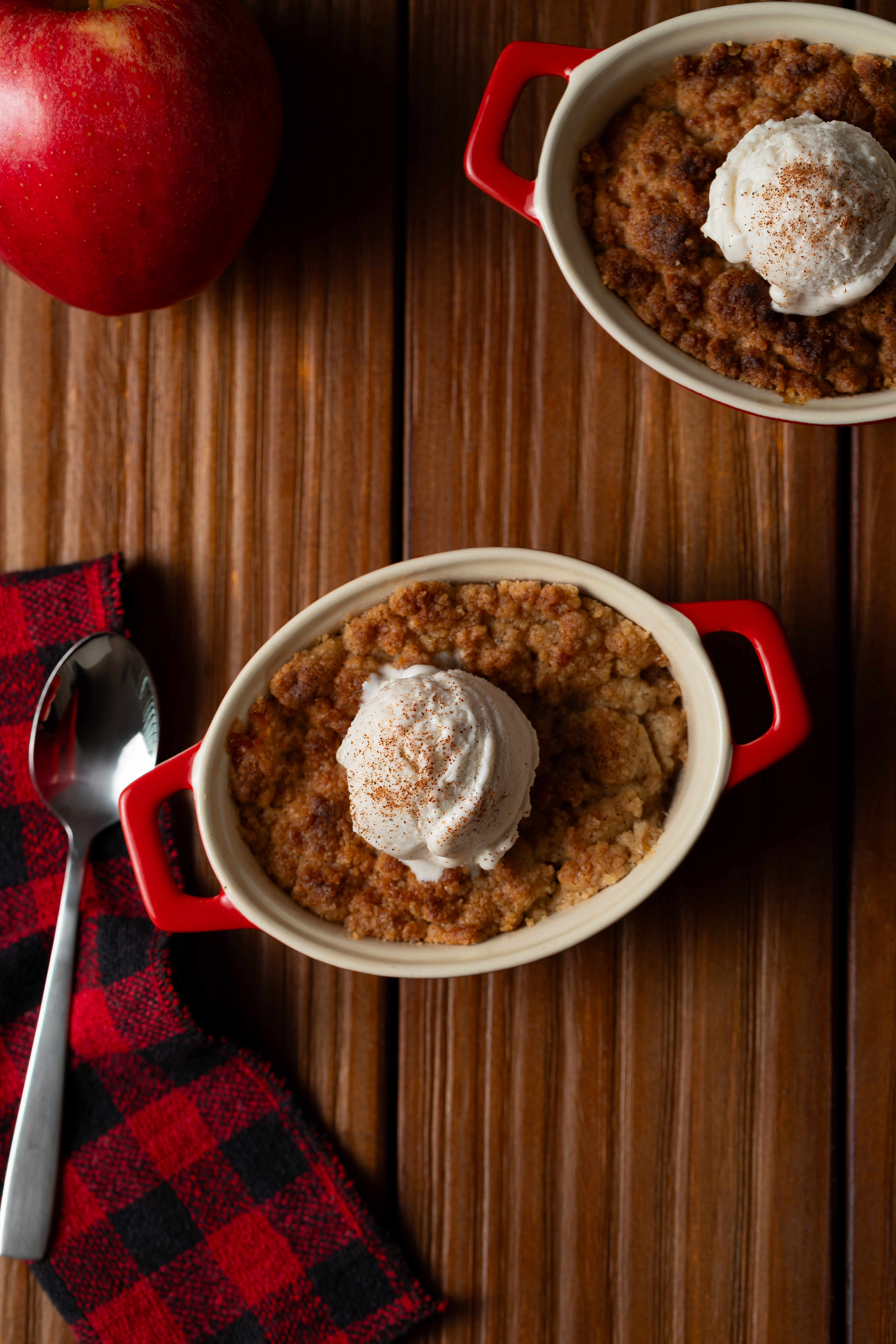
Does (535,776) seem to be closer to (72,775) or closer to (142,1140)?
(72,775)

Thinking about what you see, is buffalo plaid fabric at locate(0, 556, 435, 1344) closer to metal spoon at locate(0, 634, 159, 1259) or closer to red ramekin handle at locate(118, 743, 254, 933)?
metal spoon at locate(0, 634, 159, 1259)

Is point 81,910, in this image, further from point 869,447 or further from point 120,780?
point 869,447

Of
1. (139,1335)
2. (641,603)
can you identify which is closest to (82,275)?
(641,603)

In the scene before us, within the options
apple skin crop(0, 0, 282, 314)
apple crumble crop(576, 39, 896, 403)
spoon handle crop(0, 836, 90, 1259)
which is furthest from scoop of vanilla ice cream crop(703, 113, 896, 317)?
spoon handle crop(0, 836, 90, 1259)

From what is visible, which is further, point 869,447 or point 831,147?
point 869,447

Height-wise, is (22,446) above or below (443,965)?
above

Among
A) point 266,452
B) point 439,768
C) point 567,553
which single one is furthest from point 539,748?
point 266,452

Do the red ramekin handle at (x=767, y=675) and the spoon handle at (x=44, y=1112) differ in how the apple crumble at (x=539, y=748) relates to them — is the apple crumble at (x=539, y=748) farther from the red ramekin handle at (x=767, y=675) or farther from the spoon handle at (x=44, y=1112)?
the spoon handle at (x=44, y=1112)
